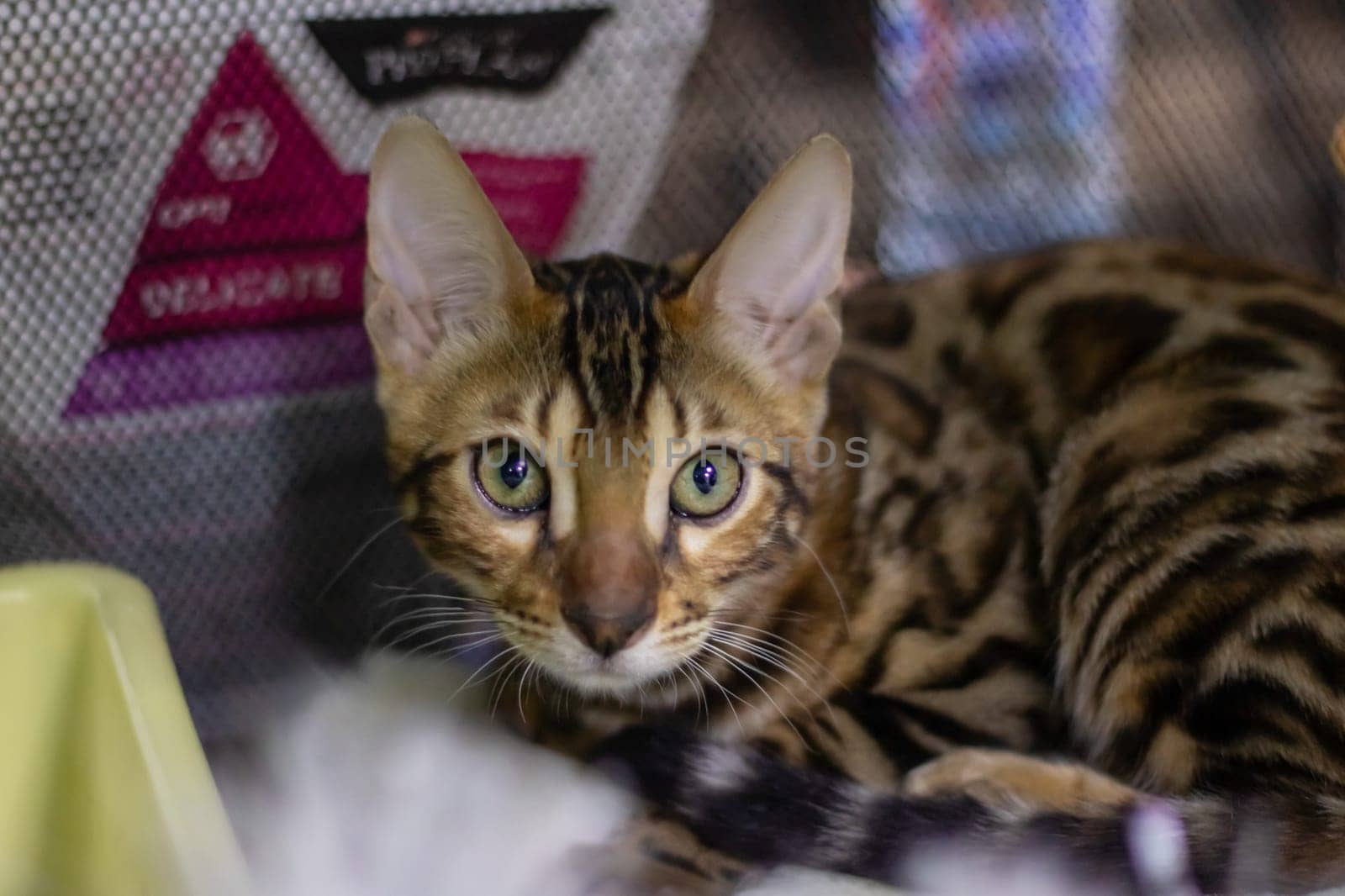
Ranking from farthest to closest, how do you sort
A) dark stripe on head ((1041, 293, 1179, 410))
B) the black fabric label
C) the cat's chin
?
dark stripe on head ((1041, 293, 1179, 410)), the black fabric label, the cat's chin

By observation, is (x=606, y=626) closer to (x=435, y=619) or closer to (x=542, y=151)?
(x=435, y=619)

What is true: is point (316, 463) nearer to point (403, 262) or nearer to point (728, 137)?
point (403, 262)

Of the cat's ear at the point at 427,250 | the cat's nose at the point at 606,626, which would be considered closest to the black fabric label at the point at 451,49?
the cat's ear at the point at 427,250

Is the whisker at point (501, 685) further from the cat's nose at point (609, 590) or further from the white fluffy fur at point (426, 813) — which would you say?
the cat's nose at point (609, 590)

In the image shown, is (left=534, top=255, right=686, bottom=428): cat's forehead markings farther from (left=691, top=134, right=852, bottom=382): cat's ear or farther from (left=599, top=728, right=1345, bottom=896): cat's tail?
(left=599, top=728, right=1345, bottom=896): cat's tail

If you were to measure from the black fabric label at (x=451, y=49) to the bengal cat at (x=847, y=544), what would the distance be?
248 millimetres

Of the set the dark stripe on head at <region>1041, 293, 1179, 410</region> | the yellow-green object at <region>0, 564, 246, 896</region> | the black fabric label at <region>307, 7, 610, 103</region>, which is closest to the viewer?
the yellow-green object at <region>0, 564, 246, 896</region>

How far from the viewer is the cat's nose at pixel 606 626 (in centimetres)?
103

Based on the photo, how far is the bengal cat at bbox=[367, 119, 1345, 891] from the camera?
107cm

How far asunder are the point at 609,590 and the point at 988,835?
40 centimetres

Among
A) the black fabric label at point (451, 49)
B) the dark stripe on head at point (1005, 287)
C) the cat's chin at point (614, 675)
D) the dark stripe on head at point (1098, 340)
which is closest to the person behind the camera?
the cat's chin at point (614, 675)

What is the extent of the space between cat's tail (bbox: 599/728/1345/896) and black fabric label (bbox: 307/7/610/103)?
754 mm

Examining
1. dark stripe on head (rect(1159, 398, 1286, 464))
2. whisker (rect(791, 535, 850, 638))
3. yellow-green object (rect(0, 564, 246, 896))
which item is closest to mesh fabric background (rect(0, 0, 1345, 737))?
yellow-green object (rect(0, 564, 246, 896))

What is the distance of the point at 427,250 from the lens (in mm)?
1155
